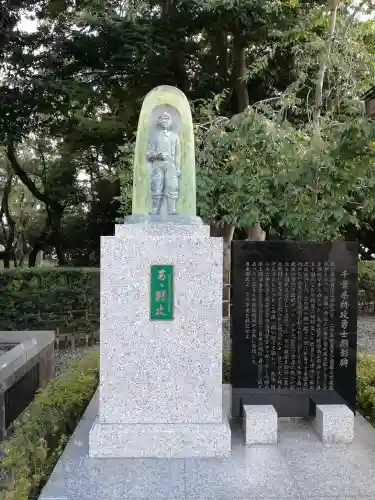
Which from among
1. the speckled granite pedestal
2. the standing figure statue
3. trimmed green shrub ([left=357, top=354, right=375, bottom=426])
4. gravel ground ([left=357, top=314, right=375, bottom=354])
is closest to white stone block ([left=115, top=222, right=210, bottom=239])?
the speckled granite pedestal

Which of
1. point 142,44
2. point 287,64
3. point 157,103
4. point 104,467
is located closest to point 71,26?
point 142,44

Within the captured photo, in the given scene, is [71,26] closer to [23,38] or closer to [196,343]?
[23,38]

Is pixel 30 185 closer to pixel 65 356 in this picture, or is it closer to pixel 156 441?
pixel 65 356

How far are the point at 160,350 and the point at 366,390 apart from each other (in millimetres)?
2338

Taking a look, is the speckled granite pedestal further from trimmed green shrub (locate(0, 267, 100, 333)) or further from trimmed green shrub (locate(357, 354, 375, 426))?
trimmed green shrub (locate(0, 267, 100, 333))

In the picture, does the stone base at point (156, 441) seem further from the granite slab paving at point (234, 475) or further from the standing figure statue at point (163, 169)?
the standing figure statue at point (163, 169)

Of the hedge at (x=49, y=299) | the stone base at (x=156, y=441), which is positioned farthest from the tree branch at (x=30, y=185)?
the stone base at (x=156, y=441)

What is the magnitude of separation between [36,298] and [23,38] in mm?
5097

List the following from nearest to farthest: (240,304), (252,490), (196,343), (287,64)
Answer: (252,490), (196,343), (240,304), (287,64)

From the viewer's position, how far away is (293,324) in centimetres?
422

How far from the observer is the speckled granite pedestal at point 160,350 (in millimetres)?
3584

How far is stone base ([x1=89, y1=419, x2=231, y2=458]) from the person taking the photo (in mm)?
3580

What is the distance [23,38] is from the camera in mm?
9352

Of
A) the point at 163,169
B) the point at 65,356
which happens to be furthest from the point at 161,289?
the point at 65,356
